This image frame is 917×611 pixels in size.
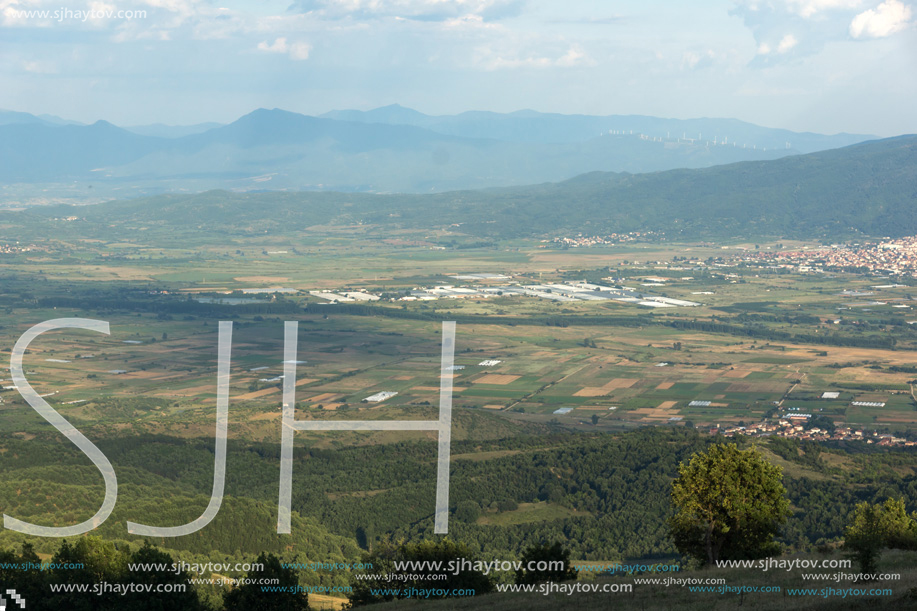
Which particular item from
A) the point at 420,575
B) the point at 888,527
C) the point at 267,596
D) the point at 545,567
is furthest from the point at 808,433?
the point at 267,596

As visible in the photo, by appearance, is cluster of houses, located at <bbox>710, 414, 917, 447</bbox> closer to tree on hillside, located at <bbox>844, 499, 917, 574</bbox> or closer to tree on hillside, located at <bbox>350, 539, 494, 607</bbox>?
tree on hillside, located at <bbox>844, 499, 917, 574</bbox>

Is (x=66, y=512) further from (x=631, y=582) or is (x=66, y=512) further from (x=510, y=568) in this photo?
(x=631, y=582)

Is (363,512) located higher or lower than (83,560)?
lower

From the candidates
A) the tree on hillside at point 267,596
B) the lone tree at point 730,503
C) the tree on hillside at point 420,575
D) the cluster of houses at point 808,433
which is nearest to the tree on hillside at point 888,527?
the lone tree at point 730,503

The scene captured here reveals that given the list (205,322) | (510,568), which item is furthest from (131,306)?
(510,568)

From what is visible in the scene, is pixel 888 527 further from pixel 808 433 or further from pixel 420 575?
pixel 808 433

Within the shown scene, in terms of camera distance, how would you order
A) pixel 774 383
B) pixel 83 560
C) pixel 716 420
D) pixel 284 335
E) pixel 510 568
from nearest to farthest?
pixel 83 560, pixel 510 568, pixel 716 420, pixel 774 383, pixel 284 335

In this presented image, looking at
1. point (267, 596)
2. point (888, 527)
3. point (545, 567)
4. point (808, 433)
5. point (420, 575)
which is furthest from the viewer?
point (808, 433)

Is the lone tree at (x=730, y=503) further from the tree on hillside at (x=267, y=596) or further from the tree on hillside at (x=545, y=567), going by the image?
the tree on hillside at (x=267, y=596)
